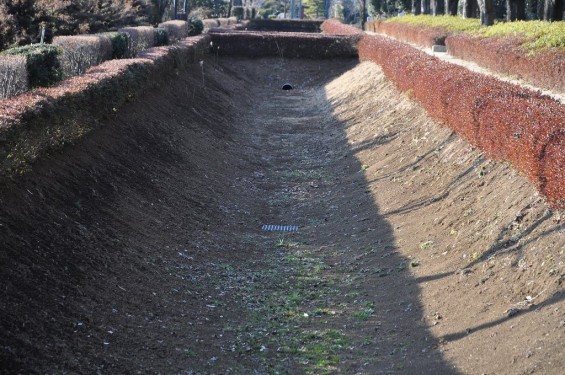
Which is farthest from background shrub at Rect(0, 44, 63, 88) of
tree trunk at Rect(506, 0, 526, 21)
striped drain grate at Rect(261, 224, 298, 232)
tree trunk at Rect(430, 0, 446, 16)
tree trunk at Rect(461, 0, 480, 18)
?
tree trunk at Rect(430, 0, 446, 16)

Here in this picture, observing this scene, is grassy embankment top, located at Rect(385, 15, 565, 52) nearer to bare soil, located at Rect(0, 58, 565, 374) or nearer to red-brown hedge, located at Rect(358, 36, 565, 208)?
red-brown hedge, located at Rect(358, 36, 565, 208)

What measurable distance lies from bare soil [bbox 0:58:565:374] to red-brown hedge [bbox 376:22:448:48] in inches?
632

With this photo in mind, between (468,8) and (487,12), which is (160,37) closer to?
(487,12)

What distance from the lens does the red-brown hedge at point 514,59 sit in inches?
643

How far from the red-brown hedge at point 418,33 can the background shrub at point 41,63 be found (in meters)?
19.5

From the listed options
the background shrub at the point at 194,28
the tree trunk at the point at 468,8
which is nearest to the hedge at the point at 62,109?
Result: the background shrub at the point at 194,28

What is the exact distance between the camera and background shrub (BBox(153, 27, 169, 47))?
2559cm

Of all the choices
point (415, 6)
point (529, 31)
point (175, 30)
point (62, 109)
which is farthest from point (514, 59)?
point (415, 6)

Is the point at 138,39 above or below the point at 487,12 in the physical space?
below

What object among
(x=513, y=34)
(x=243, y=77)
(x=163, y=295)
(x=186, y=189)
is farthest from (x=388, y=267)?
(x=243, y=77)

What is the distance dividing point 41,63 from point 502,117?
740cm

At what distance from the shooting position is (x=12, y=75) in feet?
38.9

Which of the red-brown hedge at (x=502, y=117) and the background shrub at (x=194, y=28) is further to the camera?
the background shrub at (x=194, y=28)

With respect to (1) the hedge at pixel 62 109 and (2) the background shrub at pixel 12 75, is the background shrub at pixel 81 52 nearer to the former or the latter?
(1) the hedge at pixel 62 109
